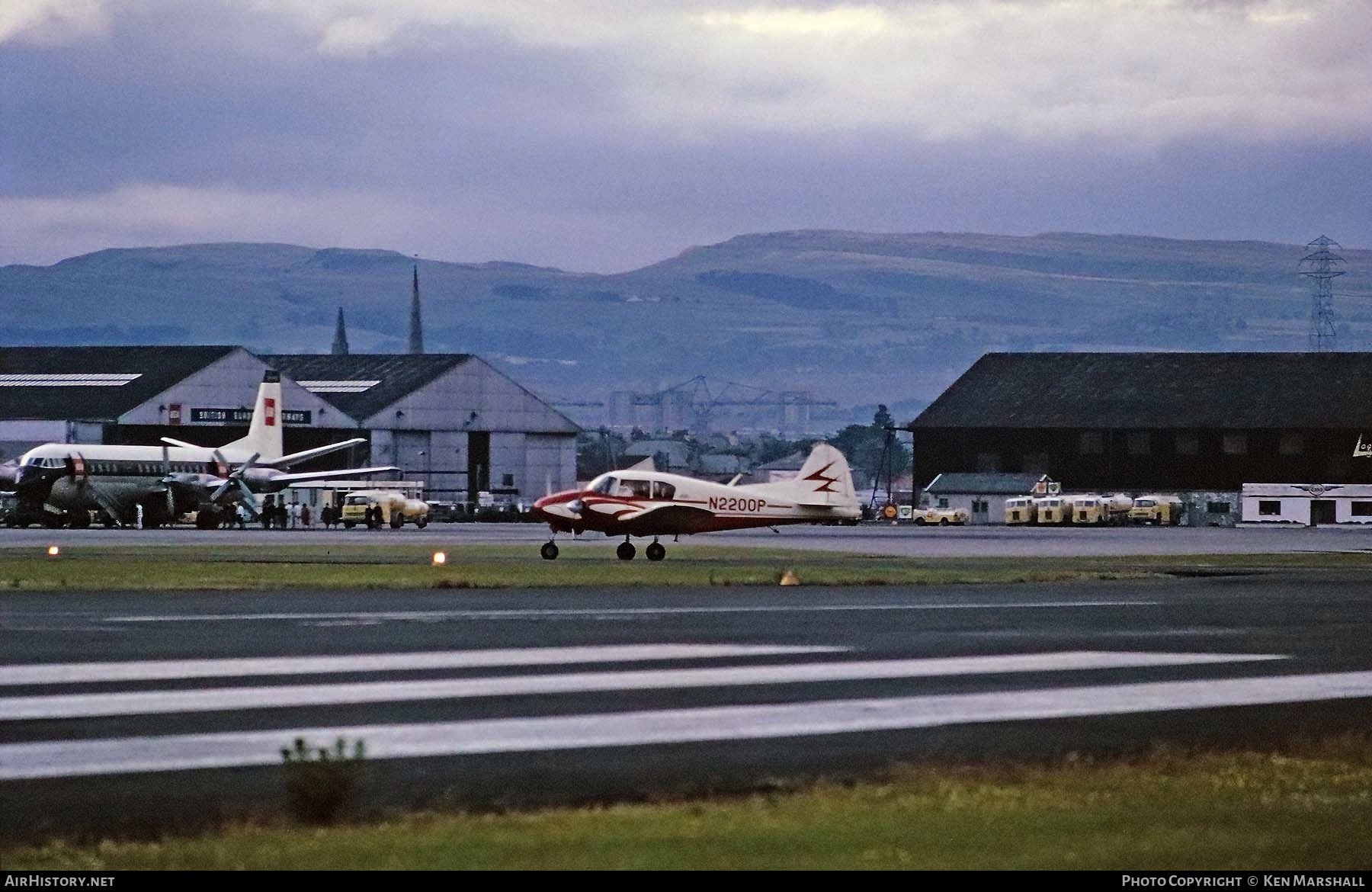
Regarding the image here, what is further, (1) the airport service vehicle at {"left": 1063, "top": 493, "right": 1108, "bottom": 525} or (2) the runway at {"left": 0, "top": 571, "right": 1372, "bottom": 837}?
(1) the airport service vehicle at {"left": 1063, "top": 493, "right": 1108, "bottom": 525}

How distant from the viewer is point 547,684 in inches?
749

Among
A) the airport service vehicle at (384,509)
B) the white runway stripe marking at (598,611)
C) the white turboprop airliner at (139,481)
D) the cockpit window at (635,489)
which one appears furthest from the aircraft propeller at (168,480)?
the white runway stripe marking at (598,611)

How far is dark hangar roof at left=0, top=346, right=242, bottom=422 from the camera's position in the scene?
414 feet

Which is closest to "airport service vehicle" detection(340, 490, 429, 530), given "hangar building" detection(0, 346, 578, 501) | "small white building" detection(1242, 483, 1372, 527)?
"hangar building" detection(0, 346, 578, 501)

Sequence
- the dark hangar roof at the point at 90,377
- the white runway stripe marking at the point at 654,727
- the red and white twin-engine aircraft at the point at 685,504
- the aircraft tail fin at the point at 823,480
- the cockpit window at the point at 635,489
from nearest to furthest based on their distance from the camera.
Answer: the white runway stripe marking at the point at 654,727
the red and white twin-engine aircraft at the point at 685,504
the cockpit window at the point at 635,489
the aircraft tail fin at the point at 823,480
the dark hangar roof at the point at 90,377

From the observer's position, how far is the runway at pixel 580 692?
1406 centimetres

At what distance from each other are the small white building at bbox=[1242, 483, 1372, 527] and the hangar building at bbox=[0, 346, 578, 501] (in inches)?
1786

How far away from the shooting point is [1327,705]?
64.0 ft

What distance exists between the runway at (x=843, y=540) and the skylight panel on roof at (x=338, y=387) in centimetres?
5068

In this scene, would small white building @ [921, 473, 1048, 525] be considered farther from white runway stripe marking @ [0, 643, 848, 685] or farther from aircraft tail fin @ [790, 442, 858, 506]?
white runway stripe marking @ [0, 643, 848, 685]

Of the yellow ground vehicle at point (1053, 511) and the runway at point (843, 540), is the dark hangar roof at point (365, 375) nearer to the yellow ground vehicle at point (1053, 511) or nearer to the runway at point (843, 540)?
the yellow ground vehicle at point (1053, 511)

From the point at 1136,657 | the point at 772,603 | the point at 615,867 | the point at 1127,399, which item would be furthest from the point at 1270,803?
the point at 1127,399

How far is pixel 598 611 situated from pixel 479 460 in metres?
117

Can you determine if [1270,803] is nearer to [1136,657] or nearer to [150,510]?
[1136,657]
